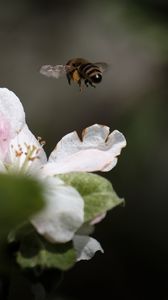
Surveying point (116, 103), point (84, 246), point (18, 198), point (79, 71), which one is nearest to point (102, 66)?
point (79, 71)

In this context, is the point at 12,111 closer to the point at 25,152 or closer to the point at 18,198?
the point at 25,152

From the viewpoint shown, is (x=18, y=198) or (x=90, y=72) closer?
(x=18, y=198)

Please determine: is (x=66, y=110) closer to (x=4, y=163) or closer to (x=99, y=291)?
(x=99, y=291)

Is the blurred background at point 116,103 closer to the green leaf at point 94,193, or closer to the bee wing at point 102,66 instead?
the bee wing at point 102,66

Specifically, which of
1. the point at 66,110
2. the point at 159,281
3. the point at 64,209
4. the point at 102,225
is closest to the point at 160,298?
the point at 159,281

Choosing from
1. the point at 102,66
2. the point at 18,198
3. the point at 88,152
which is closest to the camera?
the point at 18,198

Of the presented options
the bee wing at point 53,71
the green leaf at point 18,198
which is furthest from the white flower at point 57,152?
the bee wing at point 53,71

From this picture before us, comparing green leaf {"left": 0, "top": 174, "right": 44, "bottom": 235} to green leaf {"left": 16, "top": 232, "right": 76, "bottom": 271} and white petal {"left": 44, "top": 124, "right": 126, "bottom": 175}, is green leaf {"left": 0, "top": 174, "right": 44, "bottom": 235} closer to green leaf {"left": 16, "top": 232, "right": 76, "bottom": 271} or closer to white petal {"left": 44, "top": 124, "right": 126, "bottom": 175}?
green leaf {"left": 16, "top": 232, "right": 76, "bottom": 271}
